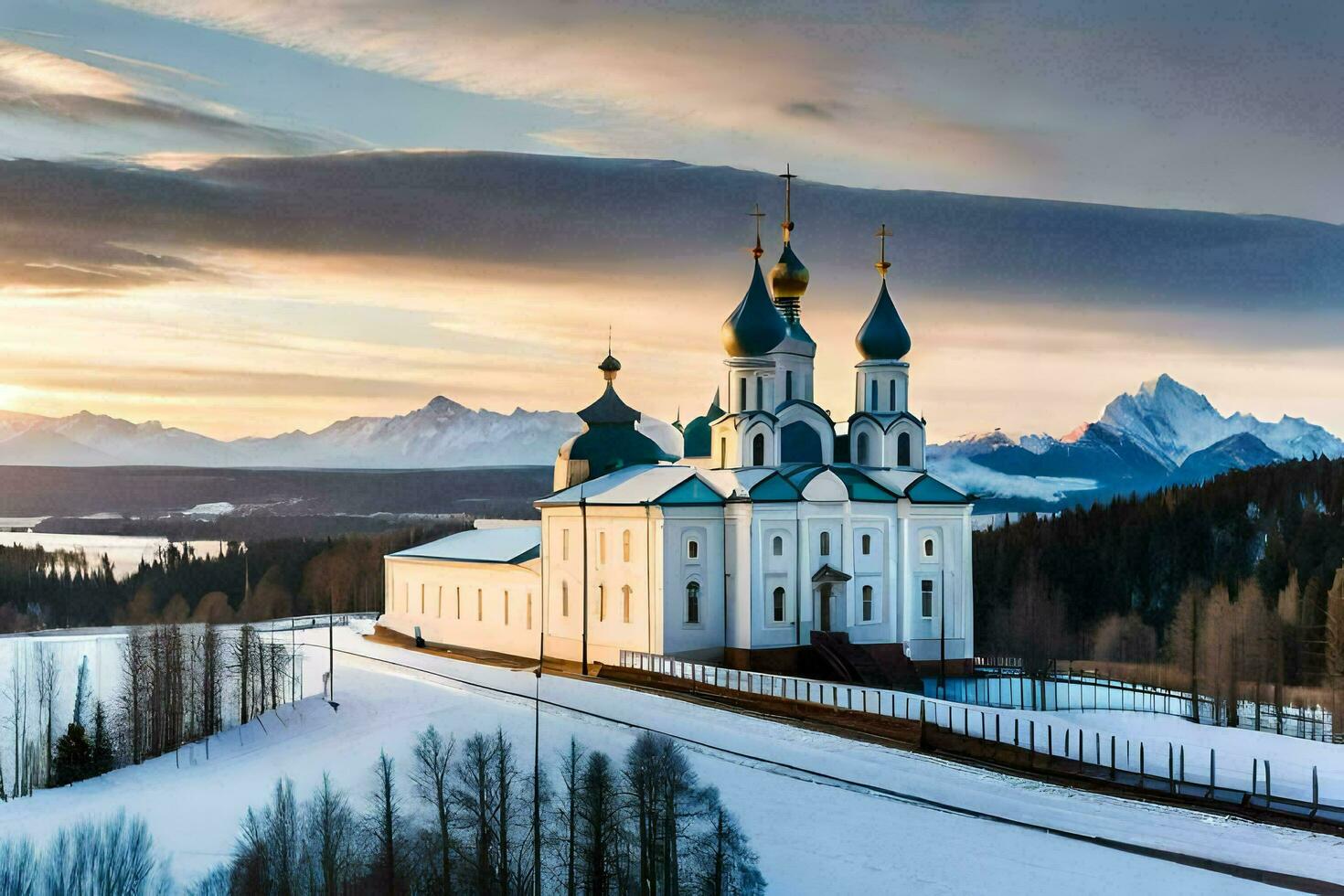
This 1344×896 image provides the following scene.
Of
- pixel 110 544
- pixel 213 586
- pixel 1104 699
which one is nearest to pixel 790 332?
pixel 1104 699

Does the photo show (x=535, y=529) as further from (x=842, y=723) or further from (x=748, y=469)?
(x=842, y=723)

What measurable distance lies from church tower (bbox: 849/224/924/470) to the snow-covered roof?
1243 cm

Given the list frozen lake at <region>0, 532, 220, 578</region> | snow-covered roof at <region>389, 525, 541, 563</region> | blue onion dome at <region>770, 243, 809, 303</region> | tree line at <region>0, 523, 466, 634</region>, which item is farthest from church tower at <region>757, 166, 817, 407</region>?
frozen lake at <region>0, 532, 220, 578</region>

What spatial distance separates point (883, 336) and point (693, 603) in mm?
11091

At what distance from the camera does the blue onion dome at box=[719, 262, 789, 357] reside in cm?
4794

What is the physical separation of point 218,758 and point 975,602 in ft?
117

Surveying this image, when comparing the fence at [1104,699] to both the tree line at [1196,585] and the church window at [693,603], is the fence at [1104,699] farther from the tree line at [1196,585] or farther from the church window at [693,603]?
the church window at [693,603]

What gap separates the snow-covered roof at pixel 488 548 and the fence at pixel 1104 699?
651 inches

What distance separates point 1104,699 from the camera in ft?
148

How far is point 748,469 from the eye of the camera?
4688cm

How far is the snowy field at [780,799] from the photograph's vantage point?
27.0 m

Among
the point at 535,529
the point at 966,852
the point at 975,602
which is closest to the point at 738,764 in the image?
the point at 966,852

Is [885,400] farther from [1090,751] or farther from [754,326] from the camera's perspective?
[1090,751]

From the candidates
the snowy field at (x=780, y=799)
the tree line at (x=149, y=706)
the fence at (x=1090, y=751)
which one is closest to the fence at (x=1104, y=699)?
the fence at (x=1090, y=751)
